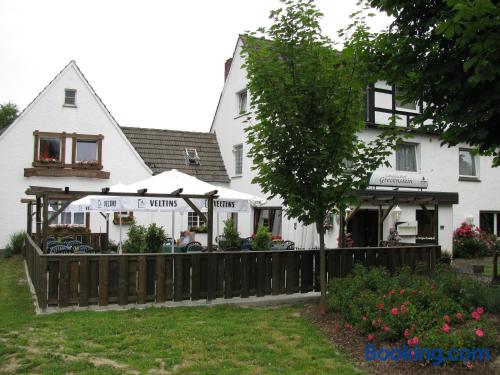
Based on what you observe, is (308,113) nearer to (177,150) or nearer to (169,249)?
(169,249)

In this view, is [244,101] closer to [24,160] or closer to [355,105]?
[24,160]

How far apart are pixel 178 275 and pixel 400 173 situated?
14.7 m

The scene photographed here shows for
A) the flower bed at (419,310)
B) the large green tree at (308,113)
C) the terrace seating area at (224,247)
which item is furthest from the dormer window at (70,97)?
the flower bed at (419,310)

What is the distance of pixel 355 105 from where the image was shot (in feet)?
28.1

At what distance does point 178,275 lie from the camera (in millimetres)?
9680

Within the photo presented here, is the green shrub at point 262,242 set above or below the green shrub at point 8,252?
above

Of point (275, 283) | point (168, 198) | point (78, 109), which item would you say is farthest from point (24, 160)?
point (275, 283)

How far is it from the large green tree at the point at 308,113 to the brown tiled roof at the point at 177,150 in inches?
621

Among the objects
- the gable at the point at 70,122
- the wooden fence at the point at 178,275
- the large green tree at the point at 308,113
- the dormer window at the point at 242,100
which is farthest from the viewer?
the dormer window at the point at 242,100

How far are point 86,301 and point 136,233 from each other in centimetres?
497

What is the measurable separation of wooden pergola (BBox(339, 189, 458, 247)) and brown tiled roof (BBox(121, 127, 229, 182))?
849 centimetres

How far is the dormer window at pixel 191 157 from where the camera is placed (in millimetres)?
25194

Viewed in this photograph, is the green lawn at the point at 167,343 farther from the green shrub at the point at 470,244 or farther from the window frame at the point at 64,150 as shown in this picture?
the green shrub at the point at 470,244

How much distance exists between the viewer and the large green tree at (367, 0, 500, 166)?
17.6 ft
